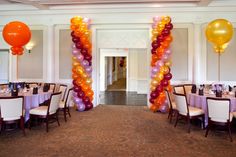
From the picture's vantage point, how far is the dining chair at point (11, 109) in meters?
4.37

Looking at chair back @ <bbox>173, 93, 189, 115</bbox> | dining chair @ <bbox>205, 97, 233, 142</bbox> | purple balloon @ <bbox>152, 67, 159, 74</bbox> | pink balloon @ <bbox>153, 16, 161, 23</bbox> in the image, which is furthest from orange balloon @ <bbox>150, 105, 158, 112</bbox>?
pink balloon @ <bbox>153, 16, 161, 23</bbox>

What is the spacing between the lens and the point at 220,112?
4414 mm

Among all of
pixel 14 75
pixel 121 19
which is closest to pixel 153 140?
pixel 121 19

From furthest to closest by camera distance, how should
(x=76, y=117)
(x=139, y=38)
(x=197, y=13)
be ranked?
(x=139, y=38)
(x=197, y=13)
(x=76, y=117)

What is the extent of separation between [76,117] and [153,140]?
291 cm

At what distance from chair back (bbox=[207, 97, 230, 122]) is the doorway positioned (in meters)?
8.32

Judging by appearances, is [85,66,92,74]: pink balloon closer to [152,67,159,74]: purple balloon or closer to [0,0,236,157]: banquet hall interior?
[0,0,236,157]: banquet hall interior

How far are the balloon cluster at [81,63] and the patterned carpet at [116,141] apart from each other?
52.9 inches

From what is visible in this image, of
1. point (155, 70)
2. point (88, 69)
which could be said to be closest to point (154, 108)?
point (155, 70)

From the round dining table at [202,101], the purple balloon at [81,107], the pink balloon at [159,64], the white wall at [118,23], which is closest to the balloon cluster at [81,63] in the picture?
the purple balloon at [81,107]

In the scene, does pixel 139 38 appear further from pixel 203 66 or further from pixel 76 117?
pixel 76 117

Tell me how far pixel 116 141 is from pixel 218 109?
226 centimetres

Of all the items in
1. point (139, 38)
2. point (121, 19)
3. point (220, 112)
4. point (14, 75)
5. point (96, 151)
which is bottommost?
point (96, 151)

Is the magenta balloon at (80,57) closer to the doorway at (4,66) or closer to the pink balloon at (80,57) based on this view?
the pink balloon at (80,57)
